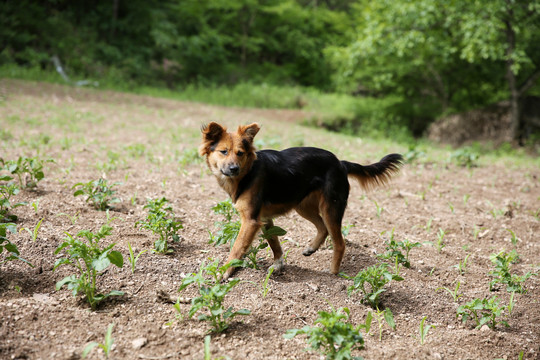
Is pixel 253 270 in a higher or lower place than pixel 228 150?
lower

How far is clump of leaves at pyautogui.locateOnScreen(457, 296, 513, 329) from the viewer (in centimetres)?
326

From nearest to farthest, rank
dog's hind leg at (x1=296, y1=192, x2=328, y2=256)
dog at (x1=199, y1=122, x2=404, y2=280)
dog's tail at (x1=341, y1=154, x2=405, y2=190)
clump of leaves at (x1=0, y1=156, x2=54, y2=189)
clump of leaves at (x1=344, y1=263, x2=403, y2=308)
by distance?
clump of leaves at (x1=344, y1=263, x2=403, y2=308)
dog at (x1=199, y1=122, x2=404, y2=280)
dog's hind leg at (x1=296, y1=192, x2=328, y2=256)
dog's tail at (x1=341, y1=154, x2=405, y2=190)
clump of leaves at (x1=0, y1=156, x2=54, y2=189)

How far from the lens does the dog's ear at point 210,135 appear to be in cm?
405

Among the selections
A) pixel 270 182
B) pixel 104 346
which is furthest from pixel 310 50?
pixel 104 346

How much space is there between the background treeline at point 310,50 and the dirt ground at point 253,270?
6.74 metres

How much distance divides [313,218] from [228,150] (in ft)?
4.15

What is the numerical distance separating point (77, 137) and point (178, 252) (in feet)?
19.8

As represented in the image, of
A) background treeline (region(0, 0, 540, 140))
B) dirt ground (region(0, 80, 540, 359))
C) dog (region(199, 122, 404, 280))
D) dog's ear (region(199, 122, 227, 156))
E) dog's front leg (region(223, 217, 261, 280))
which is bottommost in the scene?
dirt ground (region(0, 80, 540, 359))

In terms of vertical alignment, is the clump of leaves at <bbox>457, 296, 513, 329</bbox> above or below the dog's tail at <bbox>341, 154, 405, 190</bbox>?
below

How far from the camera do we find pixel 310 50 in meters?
26.4

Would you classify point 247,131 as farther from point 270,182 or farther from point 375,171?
point 375,171

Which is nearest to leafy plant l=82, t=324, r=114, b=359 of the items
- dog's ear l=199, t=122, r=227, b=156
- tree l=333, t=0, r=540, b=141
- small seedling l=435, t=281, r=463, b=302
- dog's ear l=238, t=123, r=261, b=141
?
dog's ear l=199, t=122, r=227, b=156

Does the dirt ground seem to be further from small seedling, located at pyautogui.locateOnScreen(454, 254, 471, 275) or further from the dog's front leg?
the dog's front leg

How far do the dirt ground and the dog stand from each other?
40 cm
